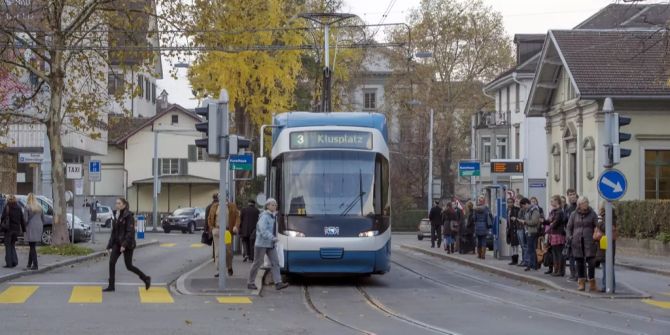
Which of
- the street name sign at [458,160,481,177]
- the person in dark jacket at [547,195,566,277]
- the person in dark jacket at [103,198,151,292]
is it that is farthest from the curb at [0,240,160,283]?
the street name sign at [458,160,481,177]

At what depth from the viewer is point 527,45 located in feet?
214

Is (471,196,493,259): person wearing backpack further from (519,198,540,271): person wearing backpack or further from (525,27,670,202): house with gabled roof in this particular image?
(525,27,670,202): house with gabled roof

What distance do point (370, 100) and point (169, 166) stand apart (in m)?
19.9

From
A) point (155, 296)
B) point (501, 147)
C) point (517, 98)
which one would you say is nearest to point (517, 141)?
point (501, 147)

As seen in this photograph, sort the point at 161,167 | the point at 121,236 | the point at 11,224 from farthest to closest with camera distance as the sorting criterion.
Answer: the point at 161,167, the point at 11,224, the point at 121,236

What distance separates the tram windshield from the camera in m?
21.2

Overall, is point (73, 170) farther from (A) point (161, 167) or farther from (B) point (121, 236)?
(A) point (161, 167)

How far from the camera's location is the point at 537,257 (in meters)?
25.0

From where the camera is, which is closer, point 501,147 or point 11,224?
point 11,224

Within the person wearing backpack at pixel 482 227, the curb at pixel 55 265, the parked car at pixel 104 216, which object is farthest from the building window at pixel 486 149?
the curb at pixel 55 265

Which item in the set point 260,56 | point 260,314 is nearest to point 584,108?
point 260,56

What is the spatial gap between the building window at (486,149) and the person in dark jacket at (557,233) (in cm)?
4574

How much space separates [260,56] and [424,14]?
112 feet

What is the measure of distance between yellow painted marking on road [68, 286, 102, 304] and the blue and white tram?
3.56 metres
